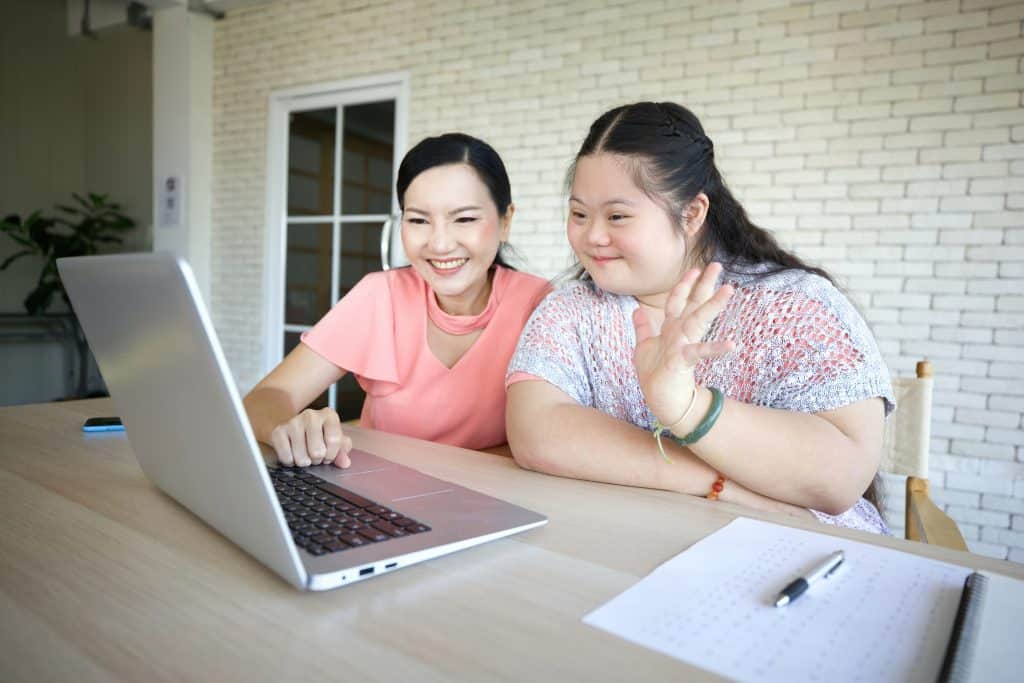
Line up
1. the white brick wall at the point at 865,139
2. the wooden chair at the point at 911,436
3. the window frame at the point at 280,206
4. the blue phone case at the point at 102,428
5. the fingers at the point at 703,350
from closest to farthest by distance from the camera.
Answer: the fingers at the point at 703,350 < the blue phone case at the point at 102,428 < the wooden chair at the point at 911,436 < the white brick wall at the point at 865,139 < the window frame at the point at 280,206

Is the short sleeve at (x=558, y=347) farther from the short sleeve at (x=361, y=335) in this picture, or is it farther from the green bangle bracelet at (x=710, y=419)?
the short sleeve at (x=361, y=335)

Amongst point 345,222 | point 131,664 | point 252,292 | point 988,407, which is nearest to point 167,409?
point 131,664

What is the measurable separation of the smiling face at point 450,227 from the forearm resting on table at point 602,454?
0.58m

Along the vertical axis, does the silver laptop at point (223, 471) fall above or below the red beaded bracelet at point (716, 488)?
above

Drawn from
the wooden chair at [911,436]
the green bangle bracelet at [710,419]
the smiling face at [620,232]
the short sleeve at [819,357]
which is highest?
the smiling face at [620,232]

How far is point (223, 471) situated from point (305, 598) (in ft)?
0.46

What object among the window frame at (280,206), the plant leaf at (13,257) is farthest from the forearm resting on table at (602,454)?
the plant leaf at (13,257)

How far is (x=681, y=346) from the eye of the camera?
0.83 m

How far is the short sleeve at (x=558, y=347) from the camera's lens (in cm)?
119

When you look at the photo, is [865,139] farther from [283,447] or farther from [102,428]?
[102,428]

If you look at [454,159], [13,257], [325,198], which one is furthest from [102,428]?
[13,257]

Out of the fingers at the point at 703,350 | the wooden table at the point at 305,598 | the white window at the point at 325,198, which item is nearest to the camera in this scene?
the wooden table at the point at 305,598

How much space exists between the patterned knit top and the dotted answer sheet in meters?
0.36

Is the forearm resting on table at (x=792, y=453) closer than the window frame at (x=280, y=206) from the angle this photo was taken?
Yes
